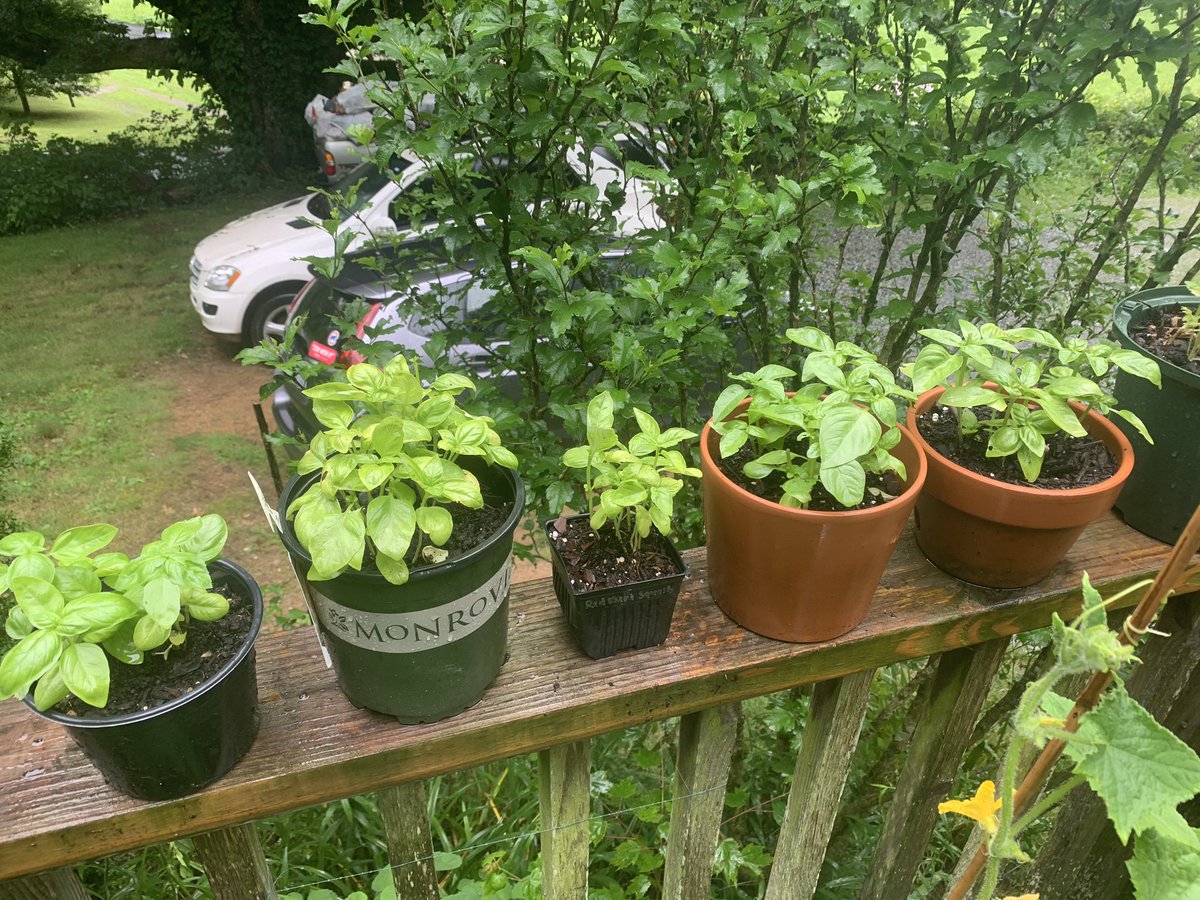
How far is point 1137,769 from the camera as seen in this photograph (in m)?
0.61

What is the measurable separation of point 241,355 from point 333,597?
64 centimetres

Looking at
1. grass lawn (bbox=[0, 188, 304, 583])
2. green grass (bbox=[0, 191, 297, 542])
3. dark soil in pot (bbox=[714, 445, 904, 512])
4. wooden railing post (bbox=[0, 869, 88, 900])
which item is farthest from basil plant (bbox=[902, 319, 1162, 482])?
green grass (bbox=[0, 191, 297, 542])

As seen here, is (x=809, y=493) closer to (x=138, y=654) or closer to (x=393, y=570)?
(x=393, y=570)

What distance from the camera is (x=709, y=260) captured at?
1347 millimetres

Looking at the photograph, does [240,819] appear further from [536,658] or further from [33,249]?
[33,249]

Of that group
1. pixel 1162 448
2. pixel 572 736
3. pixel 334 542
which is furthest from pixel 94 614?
pixel 1162 448

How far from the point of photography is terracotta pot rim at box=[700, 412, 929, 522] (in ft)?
3.19

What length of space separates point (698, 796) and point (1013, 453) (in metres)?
0.76

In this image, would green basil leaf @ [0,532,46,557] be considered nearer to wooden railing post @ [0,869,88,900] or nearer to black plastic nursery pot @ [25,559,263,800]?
black plastic nursery pot @ [25,559,263,800]

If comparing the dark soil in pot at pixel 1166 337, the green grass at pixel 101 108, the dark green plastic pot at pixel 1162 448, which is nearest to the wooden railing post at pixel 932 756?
the dark green plastic pot at pixel 1162 448

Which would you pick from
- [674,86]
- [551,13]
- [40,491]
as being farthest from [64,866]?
[40,491]

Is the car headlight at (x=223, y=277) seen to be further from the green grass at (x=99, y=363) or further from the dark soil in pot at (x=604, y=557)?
the dark soil in pot at (x=604, y=557)

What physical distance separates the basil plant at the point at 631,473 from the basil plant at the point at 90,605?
0.45 metres

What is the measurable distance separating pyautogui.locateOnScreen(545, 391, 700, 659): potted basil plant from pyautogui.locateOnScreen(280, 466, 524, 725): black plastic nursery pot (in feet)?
0.32
